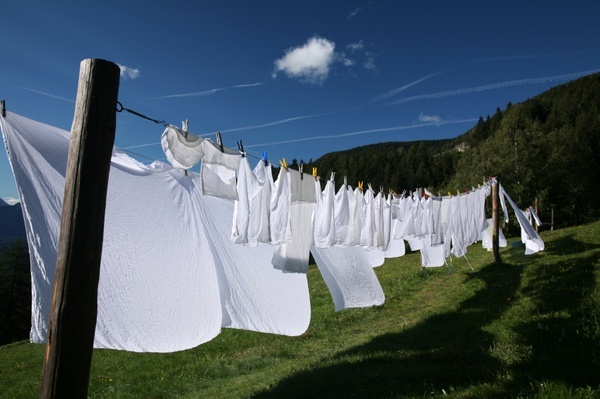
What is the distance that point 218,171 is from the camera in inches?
168

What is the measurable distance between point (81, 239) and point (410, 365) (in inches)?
159


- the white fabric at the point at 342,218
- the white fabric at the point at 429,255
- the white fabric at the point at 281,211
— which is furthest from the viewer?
the white fabric at the point at 429,255

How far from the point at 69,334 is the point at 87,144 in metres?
1.23

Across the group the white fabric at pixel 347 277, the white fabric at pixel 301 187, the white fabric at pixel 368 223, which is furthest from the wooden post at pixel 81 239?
the white fabric at pixel 368 223

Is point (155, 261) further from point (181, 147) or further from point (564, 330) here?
point (564, 330)

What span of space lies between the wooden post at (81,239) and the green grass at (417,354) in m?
2.60

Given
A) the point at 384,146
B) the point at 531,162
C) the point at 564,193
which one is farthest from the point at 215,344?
the point at 384,146

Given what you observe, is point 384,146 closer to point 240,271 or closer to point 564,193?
point 564,193

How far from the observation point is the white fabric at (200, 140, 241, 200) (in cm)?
417

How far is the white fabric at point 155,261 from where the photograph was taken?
341cm

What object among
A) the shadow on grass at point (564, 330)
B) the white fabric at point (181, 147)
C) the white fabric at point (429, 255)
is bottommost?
the shadow on grass at point (564, 330)

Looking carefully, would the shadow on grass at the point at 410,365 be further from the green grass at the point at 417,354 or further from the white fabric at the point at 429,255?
the white fabric at the point at 429,255

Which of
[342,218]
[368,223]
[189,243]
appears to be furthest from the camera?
[368,223]

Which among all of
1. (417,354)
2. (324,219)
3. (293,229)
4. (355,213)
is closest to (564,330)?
(417,354)
